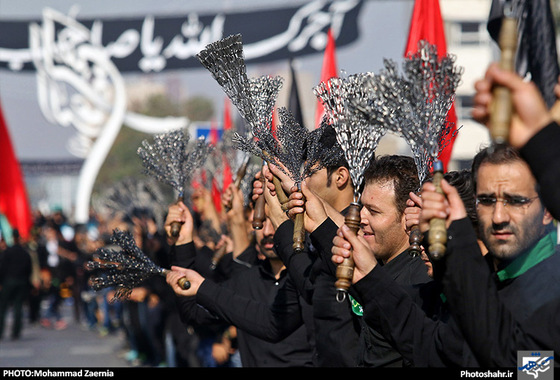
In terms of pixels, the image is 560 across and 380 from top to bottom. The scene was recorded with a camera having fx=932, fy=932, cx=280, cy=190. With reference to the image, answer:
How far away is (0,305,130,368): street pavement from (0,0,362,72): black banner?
13596mm

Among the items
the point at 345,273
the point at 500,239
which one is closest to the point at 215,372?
the point at 345,273

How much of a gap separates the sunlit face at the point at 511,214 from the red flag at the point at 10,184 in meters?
12.8

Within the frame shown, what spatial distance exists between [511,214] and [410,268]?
1.16 metres

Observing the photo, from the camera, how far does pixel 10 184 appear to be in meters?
14.8

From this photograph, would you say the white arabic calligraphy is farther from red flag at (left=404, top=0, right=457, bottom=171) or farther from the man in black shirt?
red flag at (left=404, top=0, right=457, bottom=171)

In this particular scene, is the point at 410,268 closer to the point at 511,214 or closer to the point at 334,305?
the point at 334,305

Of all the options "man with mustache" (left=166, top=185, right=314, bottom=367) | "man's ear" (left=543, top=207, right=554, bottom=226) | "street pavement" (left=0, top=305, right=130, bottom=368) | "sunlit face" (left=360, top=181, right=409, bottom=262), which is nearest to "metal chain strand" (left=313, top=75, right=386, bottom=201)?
"sunlit face" (left=360, top=181, right=409, bottom=262)

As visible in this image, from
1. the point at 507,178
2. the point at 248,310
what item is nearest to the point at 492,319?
the point at 507,178

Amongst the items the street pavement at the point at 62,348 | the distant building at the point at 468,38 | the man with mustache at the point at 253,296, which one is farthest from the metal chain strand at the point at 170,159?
the distant building at the point at 468,38

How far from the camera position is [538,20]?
5.98m

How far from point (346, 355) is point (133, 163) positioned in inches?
2809

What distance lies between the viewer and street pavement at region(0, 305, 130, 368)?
1319 centimetres

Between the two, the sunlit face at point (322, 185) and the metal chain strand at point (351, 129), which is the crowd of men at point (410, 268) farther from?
the metal chain strand at point (351, 129)

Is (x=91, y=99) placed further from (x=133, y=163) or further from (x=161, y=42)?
(x=133, y=163)
